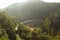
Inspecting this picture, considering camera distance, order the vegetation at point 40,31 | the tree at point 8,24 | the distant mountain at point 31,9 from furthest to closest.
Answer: the tree at point 8,24, the distant mountain at point 31,9, the vegetation at point 40,31

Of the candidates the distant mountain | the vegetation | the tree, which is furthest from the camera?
the tree


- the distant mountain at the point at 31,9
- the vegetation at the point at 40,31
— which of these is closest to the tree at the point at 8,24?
the vegetation at the point at 40,31

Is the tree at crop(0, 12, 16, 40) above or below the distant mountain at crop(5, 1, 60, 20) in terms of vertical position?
below

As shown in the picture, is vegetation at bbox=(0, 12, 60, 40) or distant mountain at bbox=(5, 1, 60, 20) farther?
distant mountain at bbox=(5, 1, 60, 20)

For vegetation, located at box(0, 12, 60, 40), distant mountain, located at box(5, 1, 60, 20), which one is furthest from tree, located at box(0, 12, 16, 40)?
distant mountain, located at box(5, 1, 60, 20)

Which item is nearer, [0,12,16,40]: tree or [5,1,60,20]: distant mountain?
[5,1,60,20]: distant mountain

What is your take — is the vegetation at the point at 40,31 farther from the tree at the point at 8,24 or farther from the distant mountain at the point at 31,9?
the distant mountain at the point at 31,9

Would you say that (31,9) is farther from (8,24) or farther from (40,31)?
(8,24)

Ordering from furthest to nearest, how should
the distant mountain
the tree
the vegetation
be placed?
the tree < the distant mountain < the vegetation

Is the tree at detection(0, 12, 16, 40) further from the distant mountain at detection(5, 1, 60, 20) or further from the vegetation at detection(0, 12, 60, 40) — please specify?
the distant mountain at detection(5, 1, 60, 20)
